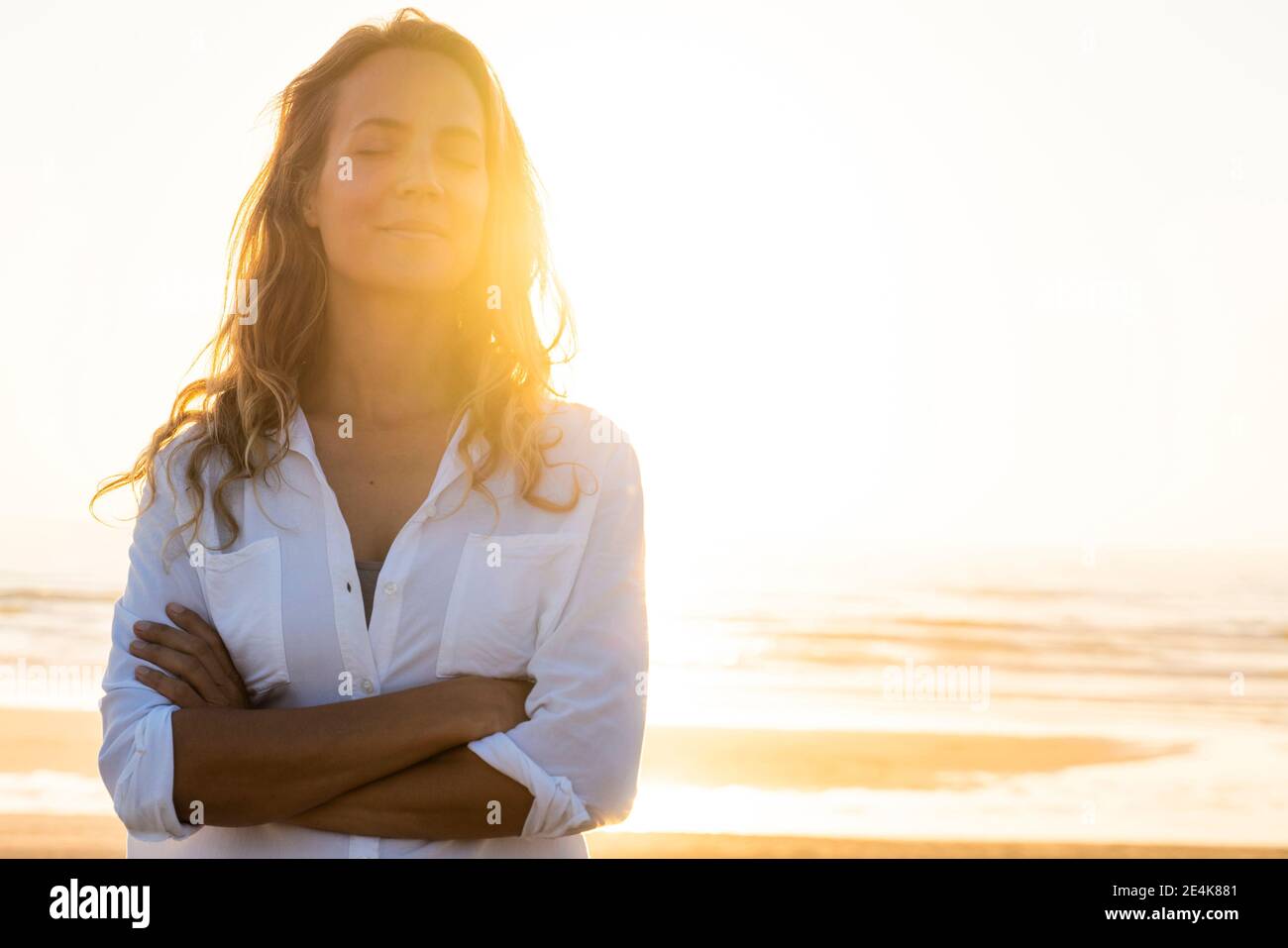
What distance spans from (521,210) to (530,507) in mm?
704

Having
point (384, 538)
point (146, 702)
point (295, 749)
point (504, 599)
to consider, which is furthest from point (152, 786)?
point (504, 599)

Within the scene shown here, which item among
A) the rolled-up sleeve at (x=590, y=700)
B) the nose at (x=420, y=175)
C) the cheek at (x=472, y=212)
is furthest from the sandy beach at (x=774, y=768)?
the nose at (x=420, y=175)

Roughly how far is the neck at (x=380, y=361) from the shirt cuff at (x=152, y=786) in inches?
28.6

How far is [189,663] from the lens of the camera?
2232 millimetres

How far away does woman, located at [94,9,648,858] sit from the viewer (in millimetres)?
2182

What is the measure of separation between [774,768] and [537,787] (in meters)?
8.43

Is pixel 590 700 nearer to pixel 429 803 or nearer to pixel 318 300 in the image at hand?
pixel 429 803

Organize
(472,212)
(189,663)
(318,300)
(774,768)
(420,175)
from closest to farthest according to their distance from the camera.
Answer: (189,663) → (420,175) → (472,212) → (318,300) → (774,768)

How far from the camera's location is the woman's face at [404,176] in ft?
7.77

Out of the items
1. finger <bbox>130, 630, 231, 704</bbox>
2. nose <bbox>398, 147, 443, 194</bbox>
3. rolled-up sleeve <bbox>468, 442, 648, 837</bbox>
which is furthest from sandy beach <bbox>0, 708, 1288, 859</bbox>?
nose <bbox>398, 147, 443, 194</bbox>

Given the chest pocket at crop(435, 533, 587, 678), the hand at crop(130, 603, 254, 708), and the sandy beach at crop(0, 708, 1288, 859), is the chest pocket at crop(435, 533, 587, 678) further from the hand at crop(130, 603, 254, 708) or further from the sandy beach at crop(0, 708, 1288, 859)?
the sandy beach at crop(0, 708, 1288, 859)

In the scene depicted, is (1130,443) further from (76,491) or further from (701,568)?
(76,491)

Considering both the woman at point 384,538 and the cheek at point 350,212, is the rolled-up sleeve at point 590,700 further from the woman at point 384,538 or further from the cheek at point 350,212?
the cheek at point 350,212
